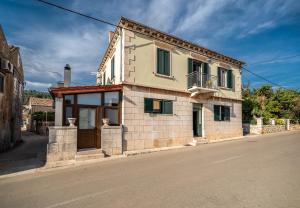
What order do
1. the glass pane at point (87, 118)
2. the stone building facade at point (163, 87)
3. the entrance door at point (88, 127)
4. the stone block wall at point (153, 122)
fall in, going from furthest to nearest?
the stone building facade at point (163, 87) < the stone block wall at point (153, 122) < the glass pane at point (87, 118) < the entrance door at point (88, 127)

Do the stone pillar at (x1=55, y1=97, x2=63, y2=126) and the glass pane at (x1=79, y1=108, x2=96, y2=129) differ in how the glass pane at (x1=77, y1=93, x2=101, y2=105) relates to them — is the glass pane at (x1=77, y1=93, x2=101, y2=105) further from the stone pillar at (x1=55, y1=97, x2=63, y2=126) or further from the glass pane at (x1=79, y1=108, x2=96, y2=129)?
the stone pillar at (x1=55, y1=97, x2=63, y2=126)

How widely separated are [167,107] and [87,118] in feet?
17.2

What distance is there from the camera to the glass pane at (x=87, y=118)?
1132cm

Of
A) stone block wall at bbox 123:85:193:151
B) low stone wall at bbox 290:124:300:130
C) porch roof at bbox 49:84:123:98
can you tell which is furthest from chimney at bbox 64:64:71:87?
low stone wall at bbox 290:124:300:130

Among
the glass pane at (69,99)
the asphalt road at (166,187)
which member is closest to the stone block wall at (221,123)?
the asphalt road at (166,187)

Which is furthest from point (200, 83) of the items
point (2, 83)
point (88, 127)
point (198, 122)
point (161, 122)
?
point (2, 83)

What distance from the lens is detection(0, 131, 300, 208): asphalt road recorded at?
4367 millimetres

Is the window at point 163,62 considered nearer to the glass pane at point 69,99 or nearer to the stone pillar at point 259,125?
the glass pane at point 69,99

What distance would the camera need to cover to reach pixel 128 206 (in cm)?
414

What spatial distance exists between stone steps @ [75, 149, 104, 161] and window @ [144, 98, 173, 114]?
391cm

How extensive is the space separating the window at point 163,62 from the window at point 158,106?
1.94 metres

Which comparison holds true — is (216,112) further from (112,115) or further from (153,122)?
(112,115)

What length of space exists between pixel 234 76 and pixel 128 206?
708 inches

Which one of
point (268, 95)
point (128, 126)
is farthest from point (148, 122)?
point (268, 95)
